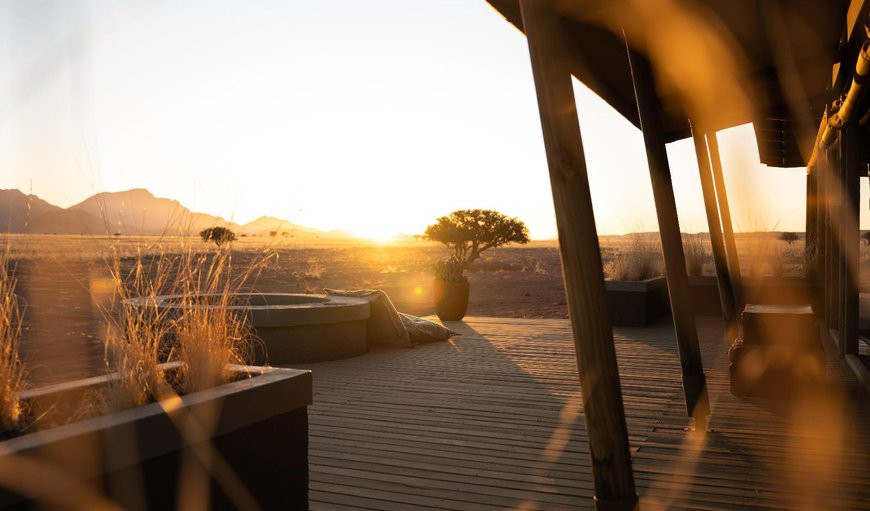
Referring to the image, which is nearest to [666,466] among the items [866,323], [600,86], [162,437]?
[162,437]

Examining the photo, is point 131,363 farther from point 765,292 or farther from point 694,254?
point 694,254

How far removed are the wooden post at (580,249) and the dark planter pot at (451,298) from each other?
699 cm

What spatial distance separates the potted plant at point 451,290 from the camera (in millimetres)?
9195

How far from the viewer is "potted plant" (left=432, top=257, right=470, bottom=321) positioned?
920 cm

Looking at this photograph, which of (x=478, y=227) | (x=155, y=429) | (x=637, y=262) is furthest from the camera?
(x=478, y=227)

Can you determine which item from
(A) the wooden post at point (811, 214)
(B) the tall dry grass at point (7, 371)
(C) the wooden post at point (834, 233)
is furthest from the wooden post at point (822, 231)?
→ (B) the tall dry grass at point (7, 371)

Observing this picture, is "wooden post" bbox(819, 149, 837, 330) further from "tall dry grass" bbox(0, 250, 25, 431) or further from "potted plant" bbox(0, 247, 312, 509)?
"tall dry grass" bbox(0, 250, 25, 431)

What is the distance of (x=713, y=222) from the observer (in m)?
5.50

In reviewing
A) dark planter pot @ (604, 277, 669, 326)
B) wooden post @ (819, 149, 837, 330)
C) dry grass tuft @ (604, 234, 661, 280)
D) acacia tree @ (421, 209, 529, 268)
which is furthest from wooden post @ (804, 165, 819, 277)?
acacia tree @ (421, 209, 529, 268)

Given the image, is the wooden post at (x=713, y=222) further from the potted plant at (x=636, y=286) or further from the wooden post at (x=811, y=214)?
the wooden post at (x=811, y=214)

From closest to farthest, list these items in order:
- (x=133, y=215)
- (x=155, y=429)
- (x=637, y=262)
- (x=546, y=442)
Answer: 1. (x=155, y=429)
2. (x=133, y=215)
3. (x=546, y=442)
4. (x=637, y=262)

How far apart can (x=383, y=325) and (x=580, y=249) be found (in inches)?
199

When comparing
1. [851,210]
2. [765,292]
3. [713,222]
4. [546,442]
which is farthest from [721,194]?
[546,442]

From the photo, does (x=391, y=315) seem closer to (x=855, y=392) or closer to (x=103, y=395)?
(x=855, y=392)
